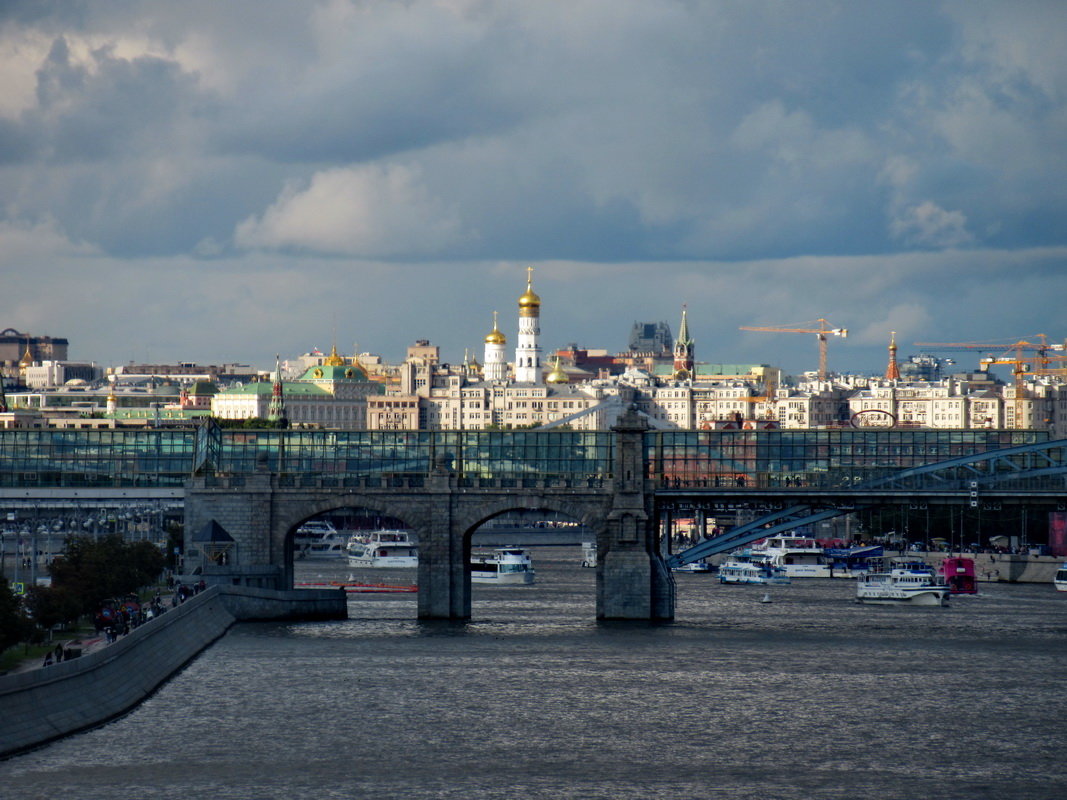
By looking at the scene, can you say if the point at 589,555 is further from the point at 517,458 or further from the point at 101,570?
the point at 101,570

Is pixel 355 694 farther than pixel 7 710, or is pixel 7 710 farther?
pixel 355 694

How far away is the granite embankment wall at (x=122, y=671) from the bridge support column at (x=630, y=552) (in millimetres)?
15913

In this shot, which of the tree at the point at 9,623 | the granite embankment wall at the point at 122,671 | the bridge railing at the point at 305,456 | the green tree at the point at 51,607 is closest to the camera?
the granite embankment wall at the point at 122,671

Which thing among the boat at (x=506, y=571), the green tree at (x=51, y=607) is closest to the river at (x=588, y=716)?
the green tree at (x=51, y=607)

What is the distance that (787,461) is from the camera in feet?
385

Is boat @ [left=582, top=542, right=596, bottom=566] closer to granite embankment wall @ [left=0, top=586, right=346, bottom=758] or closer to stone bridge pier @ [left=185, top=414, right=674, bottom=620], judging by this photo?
stone bridge pier @ [left=185, top=414, right=674, bottom=620]

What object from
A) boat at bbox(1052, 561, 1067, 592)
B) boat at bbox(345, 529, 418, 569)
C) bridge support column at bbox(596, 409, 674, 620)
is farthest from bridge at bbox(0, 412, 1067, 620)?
boat at bbox(345, 529, 418, 569)

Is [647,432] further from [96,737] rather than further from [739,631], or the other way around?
[96,737]

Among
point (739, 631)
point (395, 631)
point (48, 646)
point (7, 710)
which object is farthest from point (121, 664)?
point (739, 631)

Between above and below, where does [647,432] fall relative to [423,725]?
above

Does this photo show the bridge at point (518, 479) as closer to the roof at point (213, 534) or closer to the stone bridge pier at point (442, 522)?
the stone bridge pier at point (442, 522)

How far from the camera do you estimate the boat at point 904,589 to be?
13575cm

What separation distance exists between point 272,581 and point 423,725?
37880mm

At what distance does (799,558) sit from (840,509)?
70.9m
